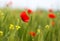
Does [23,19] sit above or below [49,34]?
above

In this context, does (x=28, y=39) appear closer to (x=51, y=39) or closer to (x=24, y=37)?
(x=24, y=37)

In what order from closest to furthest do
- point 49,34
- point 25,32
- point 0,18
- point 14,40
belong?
point 14,40
point 25,32
point 49,34
point 0,18

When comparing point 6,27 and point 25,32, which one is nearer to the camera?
point 25,32

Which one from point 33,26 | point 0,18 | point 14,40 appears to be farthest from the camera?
point 33,26

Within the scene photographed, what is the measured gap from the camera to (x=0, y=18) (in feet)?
4.72

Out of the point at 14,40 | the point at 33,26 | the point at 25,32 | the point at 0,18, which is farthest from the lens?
the point at 33,26

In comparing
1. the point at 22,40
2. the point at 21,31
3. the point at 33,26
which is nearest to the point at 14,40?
the point at 22,40

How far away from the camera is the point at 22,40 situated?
1110 millimetres

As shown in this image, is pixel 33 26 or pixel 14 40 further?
pixel 33 26

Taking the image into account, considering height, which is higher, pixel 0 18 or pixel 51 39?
pixel 0 18

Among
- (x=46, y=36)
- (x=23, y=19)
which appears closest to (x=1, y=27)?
(x=23, y=19)

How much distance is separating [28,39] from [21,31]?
65 millimetres

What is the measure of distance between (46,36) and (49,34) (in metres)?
0.05

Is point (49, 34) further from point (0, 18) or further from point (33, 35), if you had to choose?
point (0, 18)
